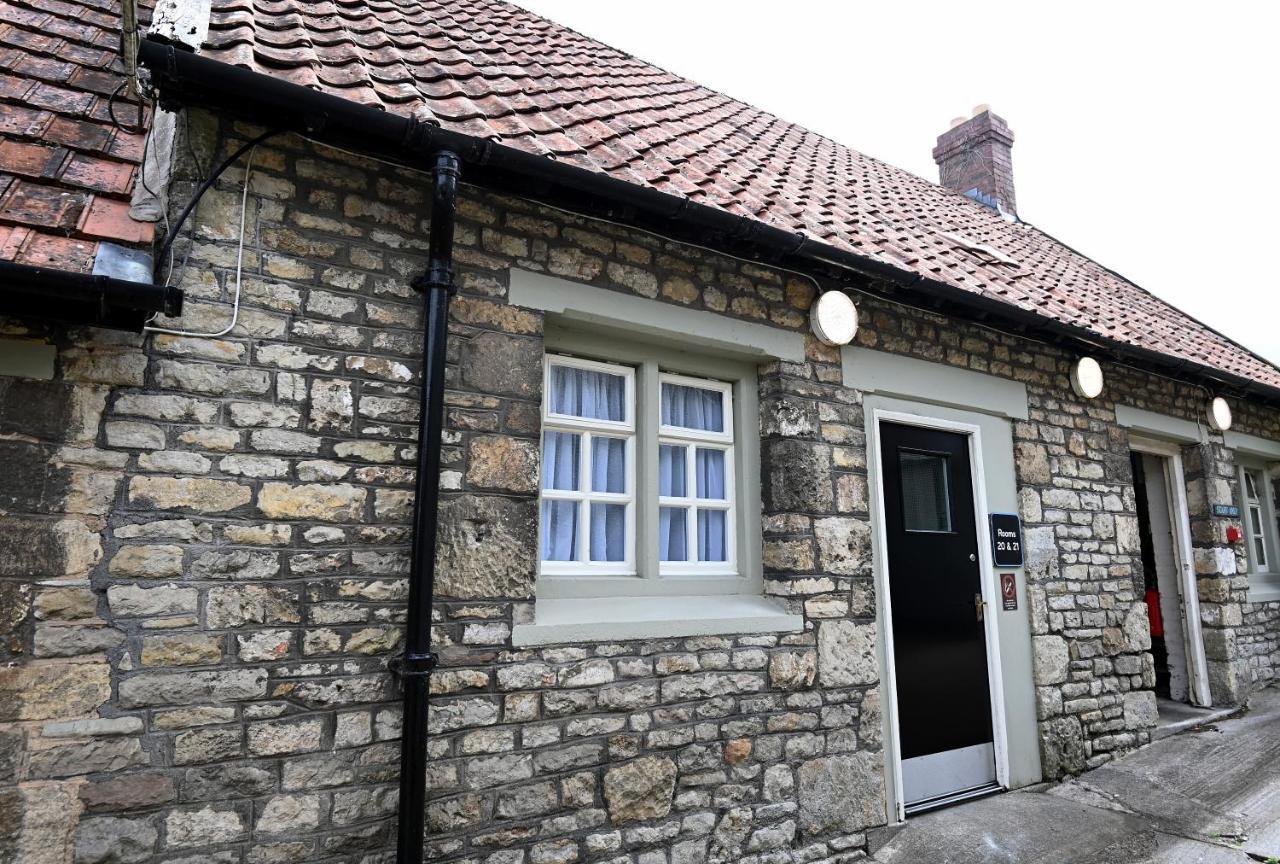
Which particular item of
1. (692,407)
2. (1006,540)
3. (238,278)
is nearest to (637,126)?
(692,407)

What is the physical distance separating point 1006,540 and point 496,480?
3772mm

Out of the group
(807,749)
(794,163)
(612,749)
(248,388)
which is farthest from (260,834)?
(794,163)

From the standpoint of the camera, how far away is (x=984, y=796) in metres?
4.71

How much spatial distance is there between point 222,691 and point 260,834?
0.53 meters

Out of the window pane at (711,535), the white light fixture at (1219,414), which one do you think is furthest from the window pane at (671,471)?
the white light fixture at (1219,414)

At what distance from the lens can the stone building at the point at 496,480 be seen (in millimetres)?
2582

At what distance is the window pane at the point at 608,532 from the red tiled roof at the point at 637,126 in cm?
166

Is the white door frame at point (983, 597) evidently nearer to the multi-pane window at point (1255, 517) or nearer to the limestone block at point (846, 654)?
the limestone block at point (846, 654)

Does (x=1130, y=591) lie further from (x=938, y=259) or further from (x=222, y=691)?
(x=222, y=691)

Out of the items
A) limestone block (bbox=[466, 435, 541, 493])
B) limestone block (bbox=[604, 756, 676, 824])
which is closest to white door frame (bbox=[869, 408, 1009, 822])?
limestone block (bbox=[604, 756, 676, 824])

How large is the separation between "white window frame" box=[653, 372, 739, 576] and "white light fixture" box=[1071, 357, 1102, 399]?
3.28 m

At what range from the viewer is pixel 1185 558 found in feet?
23.5

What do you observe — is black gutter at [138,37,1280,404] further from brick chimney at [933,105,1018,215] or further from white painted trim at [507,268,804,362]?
brick chimney at [933,105,1018,215]

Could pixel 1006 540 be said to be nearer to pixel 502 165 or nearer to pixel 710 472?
pixel 710 472
